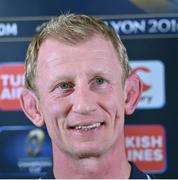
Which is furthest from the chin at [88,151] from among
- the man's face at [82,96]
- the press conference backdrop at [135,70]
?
the press conference backdrop at [135,70]

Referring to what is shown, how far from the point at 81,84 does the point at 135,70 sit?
3.36 feet

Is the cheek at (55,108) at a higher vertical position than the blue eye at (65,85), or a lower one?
lower

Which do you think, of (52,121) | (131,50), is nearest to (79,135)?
(52,121)

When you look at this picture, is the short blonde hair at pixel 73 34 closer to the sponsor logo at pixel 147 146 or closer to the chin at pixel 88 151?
the chin at pixel 88 151

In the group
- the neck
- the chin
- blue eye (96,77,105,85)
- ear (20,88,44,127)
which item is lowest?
the neck

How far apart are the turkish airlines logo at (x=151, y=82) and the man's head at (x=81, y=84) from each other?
3.09 feet

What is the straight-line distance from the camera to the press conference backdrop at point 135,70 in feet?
6.05

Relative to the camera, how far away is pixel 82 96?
826 mm

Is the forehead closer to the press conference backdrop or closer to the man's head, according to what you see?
the man's head

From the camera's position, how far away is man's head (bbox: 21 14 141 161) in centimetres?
84

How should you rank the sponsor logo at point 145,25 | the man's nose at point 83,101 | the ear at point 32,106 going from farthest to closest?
the sponsor logo at point 145,25 → the ear at point 32,106 → the man's nose at point 83,101

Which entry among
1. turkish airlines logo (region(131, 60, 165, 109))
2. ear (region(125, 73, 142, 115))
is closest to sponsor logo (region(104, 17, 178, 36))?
turkish airlines logo (region(131, 60, 165, 109))

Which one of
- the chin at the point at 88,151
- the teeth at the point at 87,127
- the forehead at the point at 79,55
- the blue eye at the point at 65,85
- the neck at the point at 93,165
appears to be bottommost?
the neck at the point at 93,165

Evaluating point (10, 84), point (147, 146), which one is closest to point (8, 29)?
point (10, 84)
